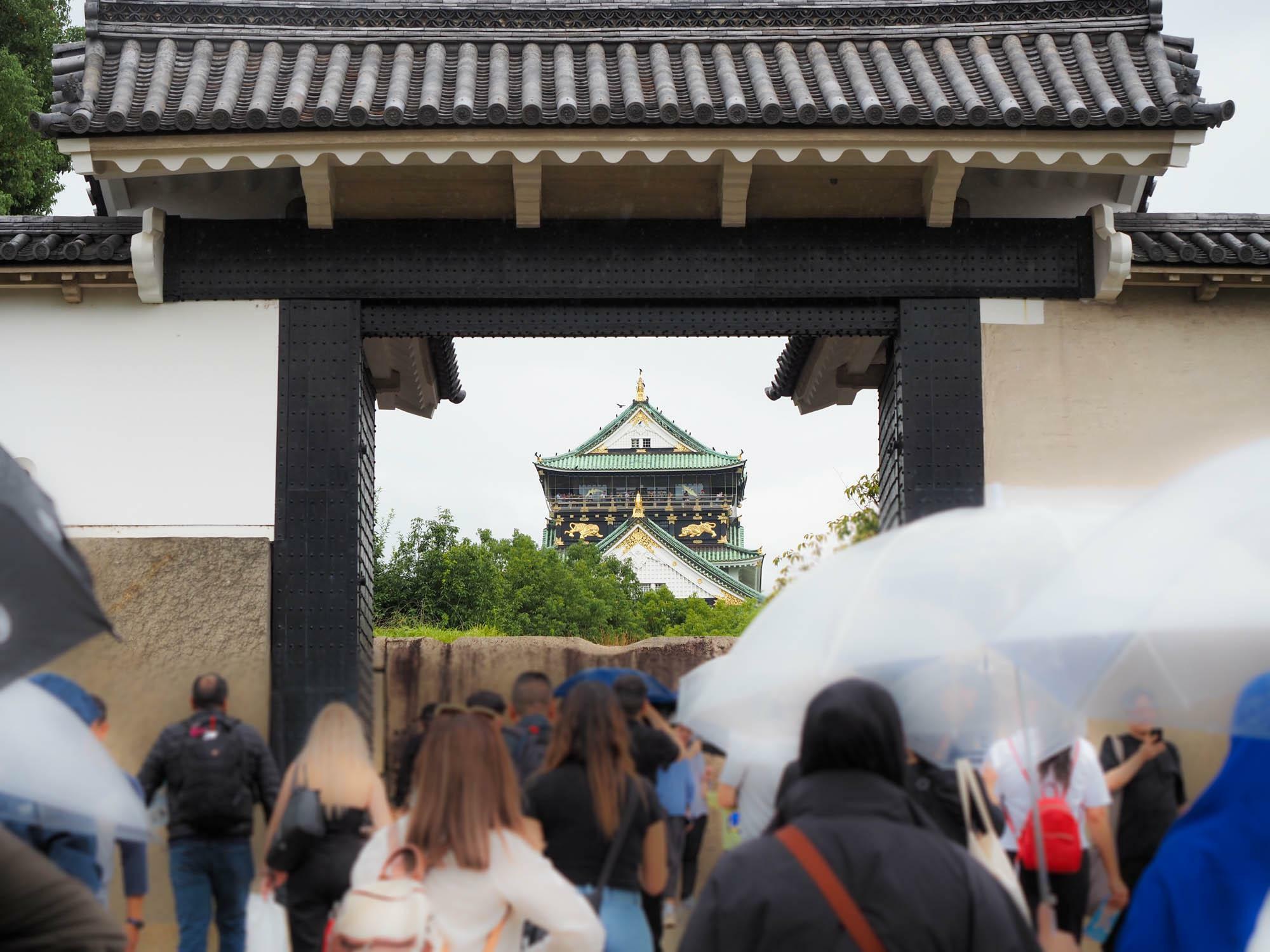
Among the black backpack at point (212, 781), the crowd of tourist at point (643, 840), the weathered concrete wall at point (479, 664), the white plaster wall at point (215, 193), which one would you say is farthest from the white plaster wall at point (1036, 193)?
the black backpack at point (212, 781)

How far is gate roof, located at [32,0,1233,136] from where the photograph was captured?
26.4 ft

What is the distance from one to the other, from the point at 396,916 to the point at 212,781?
8.57 feet

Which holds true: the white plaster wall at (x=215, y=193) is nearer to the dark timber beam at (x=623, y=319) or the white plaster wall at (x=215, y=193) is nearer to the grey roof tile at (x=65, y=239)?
the grey roof tile at (x=65, y=239)

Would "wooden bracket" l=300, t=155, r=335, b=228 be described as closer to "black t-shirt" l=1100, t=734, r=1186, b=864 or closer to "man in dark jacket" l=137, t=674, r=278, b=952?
"man in dark jacket" l=137, t=674, r=278, b=952

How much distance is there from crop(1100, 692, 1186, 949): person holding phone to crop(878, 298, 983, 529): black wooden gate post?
224 centimetres

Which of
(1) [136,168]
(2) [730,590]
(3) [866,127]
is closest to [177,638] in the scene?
(1) [136,168]

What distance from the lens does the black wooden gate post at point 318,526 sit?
832cm

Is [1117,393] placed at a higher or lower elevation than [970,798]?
higher

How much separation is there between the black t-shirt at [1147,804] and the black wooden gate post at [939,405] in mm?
2263

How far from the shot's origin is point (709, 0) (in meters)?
9.62

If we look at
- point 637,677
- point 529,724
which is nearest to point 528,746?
point 529,724

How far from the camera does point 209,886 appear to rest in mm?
6824

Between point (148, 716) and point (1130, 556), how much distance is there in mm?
5816

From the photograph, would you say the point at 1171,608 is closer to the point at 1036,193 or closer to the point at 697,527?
the point at 1036,193
